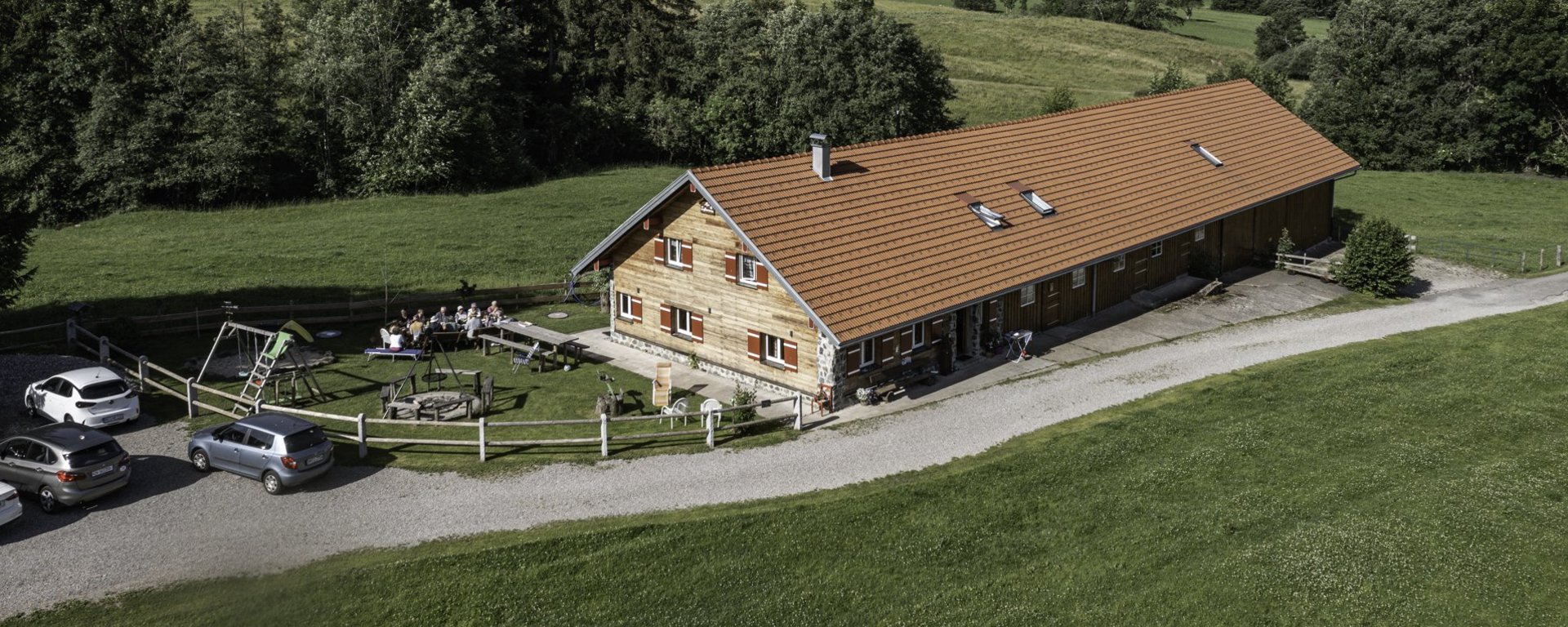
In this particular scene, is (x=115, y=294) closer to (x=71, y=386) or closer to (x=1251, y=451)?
(x=71, y=386)

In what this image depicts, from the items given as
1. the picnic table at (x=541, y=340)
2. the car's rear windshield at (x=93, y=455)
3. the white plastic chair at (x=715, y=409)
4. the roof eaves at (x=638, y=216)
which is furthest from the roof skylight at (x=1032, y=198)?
the car's rear windshield at (x=93, y=455)

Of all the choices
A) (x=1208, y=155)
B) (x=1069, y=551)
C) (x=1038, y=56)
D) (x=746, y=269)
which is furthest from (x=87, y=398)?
(x=1038, y=56)

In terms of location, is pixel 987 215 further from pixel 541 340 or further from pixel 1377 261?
pixel 1377 261

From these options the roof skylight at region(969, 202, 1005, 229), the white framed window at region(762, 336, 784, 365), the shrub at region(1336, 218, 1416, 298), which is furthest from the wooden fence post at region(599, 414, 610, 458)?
the shrub at region(1336, 218, 1416, 298)

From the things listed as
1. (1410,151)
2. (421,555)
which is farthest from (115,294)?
(1410,151)

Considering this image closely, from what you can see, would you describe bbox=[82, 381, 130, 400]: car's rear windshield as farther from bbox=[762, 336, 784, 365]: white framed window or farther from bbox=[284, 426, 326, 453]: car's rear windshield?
bbox=[762, 336, 784, 365]: white framed window

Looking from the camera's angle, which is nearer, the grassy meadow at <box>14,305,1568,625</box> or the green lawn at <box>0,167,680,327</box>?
the grassy meadow at <box>14,305,1568,625</box>

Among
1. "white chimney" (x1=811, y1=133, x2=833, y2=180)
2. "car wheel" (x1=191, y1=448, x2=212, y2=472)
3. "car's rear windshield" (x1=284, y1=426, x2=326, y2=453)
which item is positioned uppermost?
"white chimney" (x1=811, y1=133, x2=833, y2=180)
